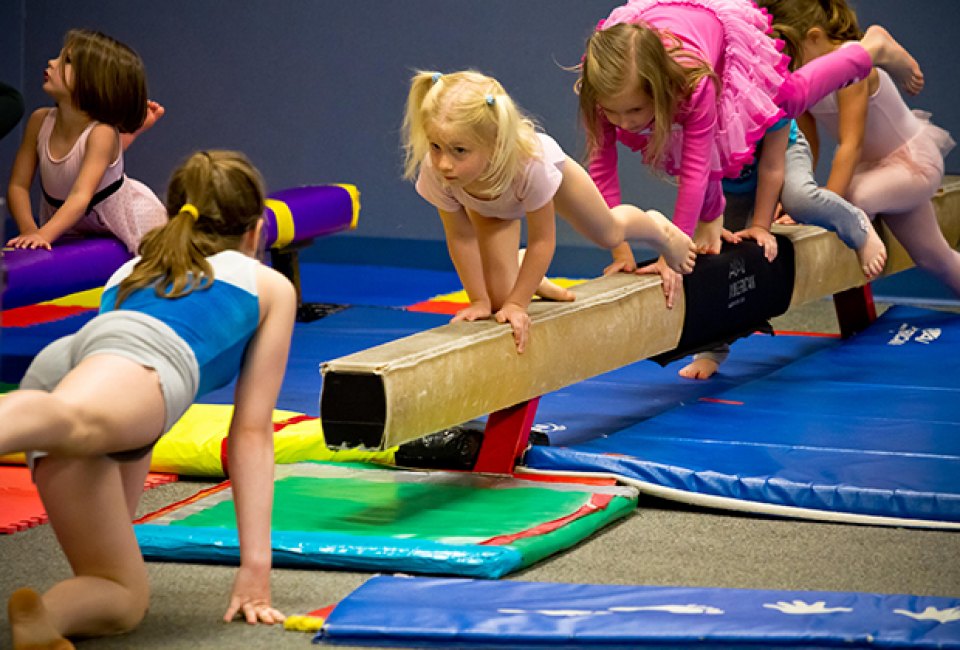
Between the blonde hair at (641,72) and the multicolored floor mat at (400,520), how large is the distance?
1.08 meters

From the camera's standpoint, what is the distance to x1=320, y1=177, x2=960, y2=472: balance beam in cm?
305

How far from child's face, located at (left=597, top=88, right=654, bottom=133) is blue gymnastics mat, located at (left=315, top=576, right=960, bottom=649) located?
1650mm

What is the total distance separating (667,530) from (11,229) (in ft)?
20.9

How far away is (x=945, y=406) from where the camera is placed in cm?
431

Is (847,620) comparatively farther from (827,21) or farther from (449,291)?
(449,291)

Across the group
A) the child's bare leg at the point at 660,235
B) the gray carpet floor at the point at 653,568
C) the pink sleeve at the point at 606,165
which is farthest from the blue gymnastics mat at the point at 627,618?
the pink sleeve at the point at 606,165

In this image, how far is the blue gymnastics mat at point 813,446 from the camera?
11.1ft

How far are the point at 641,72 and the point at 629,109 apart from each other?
0.13m

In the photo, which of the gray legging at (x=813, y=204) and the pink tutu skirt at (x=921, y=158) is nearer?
the gray legging at (x=813, y=204)

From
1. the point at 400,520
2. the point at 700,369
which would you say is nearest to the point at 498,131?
the point at 400,520

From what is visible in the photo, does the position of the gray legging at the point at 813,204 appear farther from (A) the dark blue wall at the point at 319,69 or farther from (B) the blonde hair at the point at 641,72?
(A) the dark blue wall at the point at 319,69

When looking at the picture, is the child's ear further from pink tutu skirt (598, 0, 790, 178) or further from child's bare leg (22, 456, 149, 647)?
child's bare leg (22, 456, 149, 647)

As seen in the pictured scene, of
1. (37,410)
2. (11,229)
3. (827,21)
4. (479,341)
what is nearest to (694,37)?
A: (827,21)

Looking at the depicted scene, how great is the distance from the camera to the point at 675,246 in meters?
4.09
